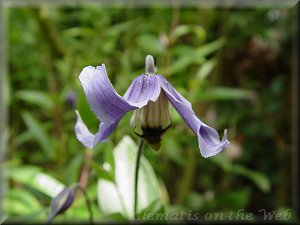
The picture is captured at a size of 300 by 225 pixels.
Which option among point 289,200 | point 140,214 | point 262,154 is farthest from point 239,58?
point 140,214

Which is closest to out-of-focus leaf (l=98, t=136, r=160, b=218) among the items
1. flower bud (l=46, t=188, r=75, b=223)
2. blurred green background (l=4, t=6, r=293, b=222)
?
blurred green background (l=4, t=6, r=293, b=222)

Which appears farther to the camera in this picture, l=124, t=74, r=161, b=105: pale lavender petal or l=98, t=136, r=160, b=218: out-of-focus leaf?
l=98, t=136, r=160, b=218: out-of-focus leaf

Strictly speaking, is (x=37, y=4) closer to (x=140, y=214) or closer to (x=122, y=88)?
(x=122, y=88)

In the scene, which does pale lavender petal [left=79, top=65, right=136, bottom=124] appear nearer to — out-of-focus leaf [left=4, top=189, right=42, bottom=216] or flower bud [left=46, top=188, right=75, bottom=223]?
flower bud [left=46, top=188, right=75, bottom=223]

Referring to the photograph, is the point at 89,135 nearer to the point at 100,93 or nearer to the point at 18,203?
the point at 100,93

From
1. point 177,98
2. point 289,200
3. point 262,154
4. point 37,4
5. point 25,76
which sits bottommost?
point 289,200

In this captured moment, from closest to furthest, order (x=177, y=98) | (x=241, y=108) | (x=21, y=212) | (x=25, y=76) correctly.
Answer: (x=177, y=98), (x=21, y=212), (x=25, y=76), (x=241, y=108)

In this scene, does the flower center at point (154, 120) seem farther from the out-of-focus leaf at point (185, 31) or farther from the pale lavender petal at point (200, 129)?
the out-of-focus leaf at point (185, 31)

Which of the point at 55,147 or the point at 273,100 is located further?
the point at 273,100
